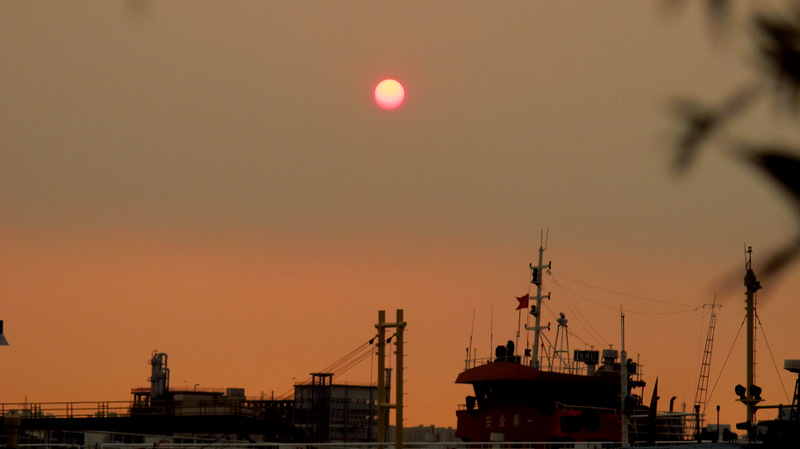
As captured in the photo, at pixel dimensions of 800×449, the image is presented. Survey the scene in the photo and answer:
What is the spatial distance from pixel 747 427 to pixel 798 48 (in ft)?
91.3

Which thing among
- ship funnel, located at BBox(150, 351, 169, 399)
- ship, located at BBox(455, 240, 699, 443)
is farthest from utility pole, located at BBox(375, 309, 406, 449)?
ship funnel, located at BBox(150, 351, 169, 399)

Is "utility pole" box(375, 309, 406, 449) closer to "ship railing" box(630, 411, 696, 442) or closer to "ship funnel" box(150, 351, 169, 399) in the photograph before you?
"ship railing" box(630, 411, 696, 442)

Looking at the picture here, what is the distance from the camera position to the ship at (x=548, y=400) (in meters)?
43.3

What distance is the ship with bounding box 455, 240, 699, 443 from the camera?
1705 inches

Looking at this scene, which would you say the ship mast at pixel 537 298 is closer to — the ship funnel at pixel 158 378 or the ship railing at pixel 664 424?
the ship railing at pixel 664 424

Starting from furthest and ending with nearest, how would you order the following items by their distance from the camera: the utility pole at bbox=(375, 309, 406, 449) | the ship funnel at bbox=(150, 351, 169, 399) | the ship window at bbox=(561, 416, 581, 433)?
the ship funnel at bbox=(150, 351, 169, 399), the ship window at bbox=(561, 416, 581, 433), the utility pole at bbox=(375, 309, 406, 449)

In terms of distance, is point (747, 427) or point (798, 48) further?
point (747, 427)

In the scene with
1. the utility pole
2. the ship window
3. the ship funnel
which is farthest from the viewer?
the ship funnel

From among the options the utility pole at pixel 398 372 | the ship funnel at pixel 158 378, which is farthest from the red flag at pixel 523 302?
the ship funnel at pixel 158 378

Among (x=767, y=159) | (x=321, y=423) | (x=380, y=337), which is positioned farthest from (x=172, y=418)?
(x=767, y=159)

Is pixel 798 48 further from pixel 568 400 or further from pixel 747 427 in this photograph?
pixel 568 400

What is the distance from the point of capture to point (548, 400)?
144 feet

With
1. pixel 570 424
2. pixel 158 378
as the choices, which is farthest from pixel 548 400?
pixel 158 378

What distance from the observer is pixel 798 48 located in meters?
2.36
